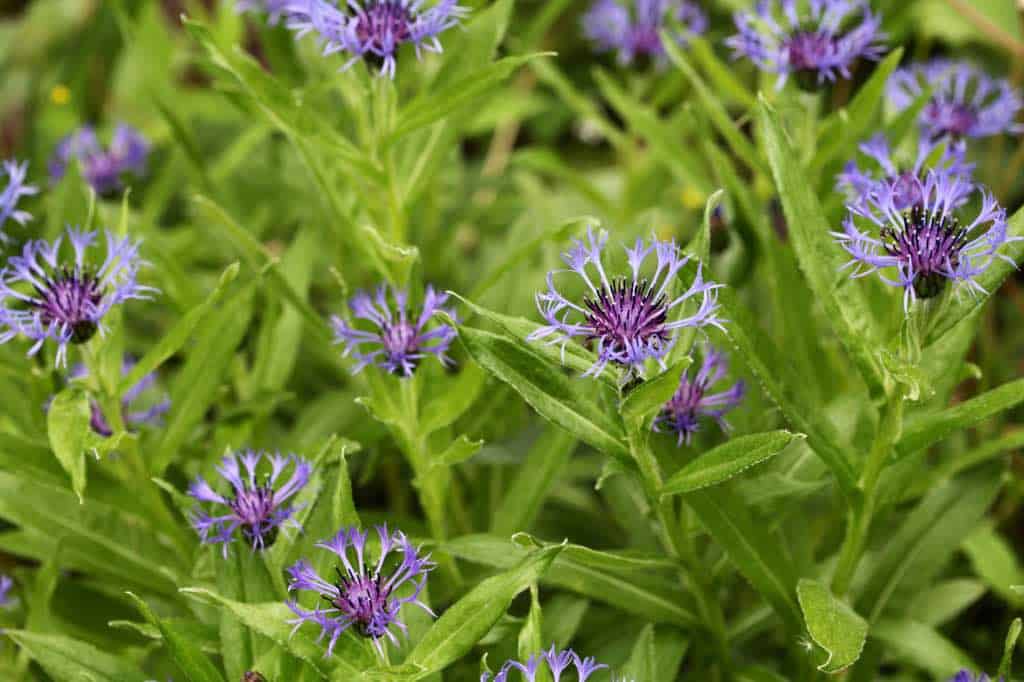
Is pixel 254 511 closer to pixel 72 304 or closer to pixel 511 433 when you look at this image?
pixel 72 304

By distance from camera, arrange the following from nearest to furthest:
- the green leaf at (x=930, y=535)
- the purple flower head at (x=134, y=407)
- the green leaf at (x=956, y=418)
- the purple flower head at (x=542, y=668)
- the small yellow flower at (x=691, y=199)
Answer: the purple flower head at (x=542, y=668)
the green leaf at (x=956, y=418)
the purple flower head at (x=134, y=407)
the green leaf at (x=930, y=535)
the small yellow flower at (x=691, y=199)

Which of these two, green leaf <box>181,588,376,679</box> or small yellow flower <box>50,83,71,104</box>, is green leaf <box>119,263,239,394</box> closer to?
green leaf <box>181,588,376,679</box>

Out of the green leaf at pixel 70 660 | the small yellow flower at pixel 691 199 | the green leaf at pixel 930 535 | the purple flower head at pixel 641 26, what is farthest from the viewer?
the small yellow flower at pixel 691 199

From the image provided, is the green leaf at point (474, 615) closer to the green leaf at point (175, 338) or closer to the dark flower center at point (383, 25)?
the green leaf at point (175, 338)

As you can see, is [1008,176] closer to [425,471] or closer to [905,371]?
[905,371]

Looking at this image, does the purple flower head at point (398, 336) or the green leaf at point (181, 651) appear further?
the purple flower head at point (398, 336)

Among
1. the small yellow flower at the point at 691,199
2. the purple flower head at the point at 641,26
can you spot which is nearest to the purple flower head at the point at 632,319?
the purple flower head at the point at 641,26
